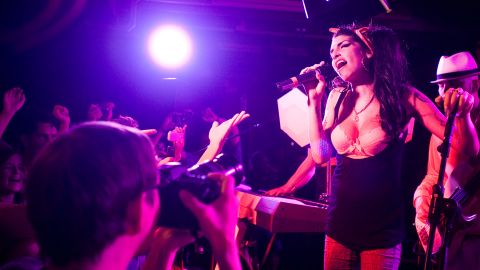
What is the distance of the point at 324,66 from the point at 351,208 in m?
0.94

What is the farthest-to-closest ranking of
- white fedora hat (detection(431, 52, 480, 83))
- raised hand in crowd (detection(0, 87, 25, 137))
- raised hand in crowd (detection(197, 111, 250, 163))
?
raised hand in crowd (detection(0, 87, 25, 137)) → raised hand in crowd (detection(197, 111, 250, 163)) → white fedora hat (detection(431, 52, 480, 83))

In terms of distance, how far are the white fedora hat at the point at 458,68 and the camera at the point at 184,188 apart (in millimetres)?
1892

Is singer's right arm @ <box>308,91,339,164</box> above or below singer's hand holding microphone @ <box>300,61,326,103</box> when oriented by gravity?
below

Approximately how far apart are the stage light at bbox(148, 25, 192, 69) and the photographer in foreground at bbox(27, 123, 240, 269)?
19.6 ft

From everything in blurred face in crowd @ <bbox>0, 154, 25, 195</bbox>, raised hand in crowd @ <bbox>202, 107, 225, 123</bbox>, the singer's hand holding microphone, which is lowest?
blurred face in crowd @ <bbox>0, 154, 25, 195</bbox>

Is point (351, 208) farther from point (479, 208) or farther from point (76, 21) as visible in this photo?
Answer: point (76, 21)

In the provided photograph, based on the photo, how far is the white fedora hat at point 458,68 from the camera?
2.60 m

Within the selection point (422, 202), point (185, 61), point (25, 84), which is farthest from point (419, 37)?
point (25, 84)

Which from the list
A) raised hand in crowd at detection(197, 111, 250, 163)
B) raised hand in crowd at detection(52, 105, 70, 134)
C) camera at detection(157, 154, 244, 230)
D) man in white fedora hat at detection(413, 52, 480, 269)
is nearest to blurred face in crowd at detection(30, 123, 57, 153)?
raised hand in crowd at detection(52, 105, 70, 134)

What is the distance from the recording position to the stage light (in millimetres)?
6793

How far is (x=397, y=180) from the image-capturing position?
2.24 meters

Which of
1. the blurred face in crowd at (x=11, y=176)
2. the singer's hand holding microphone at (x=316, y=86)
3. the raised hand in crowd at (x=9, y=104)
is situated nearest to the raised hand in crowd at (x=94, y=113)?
the raised hand in crowd at (x=9, y=104)

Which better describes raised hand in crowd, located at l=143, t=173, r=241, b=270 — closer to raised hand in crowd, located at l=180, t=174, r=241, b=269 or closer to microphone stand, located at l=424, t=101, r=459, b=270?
raised hand in crowd, located at l=180, t=174, r=241, b=269

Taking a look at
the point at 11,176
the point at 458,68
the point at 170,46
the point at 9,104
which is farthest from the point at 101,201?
the point at 170,46
